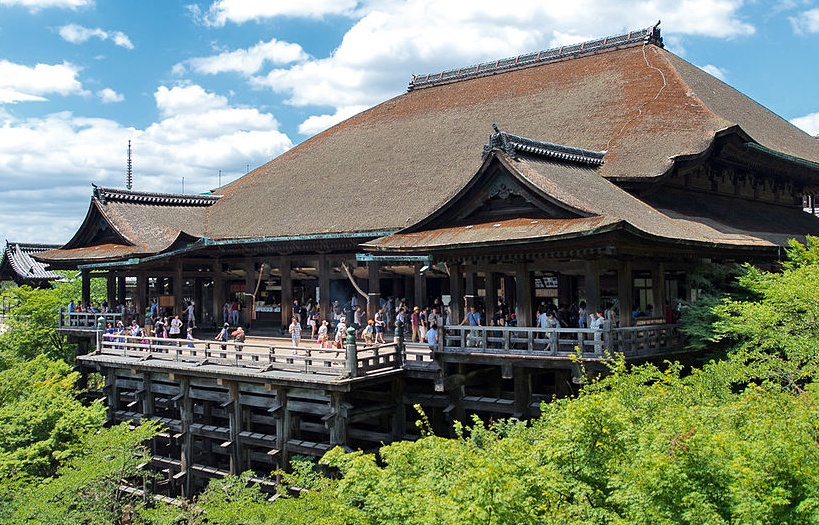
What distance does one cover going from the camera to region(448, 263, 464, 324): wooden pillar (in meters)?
21.8

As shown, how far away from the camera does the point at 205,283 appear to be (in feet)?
119

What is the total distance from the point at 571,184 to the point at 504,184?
1.81 m

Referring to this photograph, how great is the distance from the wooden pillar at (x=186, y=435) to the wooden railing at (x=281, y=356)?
946 mm

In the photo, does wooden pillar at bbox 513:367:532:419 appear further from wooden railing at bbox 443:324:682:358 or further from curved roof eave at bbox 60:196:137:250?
curved roof eave at bbox 60:196:137:250

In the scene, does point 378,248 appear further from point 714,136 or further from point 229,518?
point 714,136

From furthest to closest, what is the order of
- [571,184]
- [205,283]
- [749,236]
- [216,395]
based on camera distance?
[205,283]
[216,395]
[749,236]
[571,184]

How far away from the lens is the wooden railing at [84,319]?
32188 mm

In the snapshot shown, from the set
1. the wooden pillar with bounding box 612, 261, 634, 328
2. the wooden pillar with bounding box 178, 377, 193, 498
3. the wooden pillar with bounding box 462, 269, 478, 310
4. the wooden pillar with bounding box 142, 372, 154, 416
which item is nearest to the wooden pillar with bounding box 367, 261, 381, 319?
the wooden pillar with bounding box 462, 269, 478, 310

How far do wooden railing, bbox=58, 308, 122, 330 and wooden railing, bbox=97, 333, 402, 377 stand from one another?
4.66m

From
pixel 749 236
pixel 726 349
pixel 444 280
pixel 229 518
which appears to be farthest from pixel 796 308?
pixel 444 280

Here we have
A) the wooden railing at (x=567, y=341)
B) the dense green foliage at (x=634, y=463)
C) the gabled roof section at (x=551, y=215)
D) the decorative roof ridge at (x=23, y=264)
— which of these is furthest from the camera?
the decorative roof ridge at (x=23, y=264)

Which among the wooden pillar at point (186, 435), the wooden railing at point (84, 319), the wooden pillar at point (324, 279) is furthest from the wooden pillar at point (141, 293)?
the wooden pillar at point (186, 435)

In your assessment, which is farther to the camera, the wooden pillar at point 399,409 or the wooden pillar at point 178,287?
the wooden pillar at point 178,287

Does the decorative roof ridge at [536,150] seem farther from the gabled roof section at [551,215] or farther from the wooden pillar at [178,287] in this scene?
the wooden pillar at [178,287]
